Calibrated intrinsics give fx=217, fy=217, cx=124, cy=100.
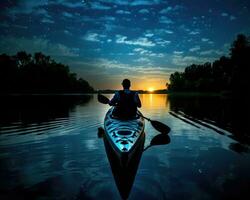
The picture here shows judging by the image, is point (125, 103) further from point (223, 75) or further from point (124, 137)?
point (223, 75)

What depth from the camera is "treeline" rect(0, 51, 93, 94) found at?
274 feet

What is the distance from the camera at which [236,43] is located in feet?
222

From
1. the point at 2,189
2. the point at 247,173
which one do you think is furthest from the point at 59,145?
the point at 247,173

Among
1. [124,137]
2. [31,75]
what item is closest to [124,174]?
[124,137]

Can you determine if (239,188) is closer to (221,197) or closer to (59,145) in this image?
(221,197)

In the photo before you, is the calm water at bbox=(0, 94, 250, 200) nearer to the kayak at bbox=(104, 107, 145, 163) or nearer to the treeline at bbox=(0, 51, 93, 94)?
the kayak at bbox=(104, 107, 145, 163)

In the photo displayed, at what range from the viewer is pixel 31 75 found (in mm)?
96188

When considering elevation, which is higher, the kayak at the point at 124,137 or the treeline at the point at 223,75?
the treeline at the point at 223,75

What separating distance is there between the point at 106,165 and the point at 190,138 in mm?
5882

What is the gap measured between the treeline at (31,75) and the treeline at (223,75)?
75672 millimetres

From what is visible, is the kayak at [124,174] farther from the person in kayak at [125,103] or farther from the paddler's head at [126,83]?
the paddler's head at [126,83]

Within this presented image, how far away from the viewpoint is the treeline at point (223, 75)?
58.5 m

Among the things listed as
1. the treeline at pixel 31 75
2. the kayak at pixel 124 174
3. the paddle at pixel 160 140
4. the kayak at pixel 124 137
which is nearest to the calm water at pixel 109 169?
the kayak at pixel 124 174

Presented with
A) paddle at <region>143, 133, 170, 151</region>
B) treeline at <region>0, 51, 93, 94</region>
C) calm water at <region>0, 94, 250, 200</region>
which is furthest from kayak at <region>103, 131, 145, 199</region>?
treeline at <region>0, 51, 93, 94</region>
